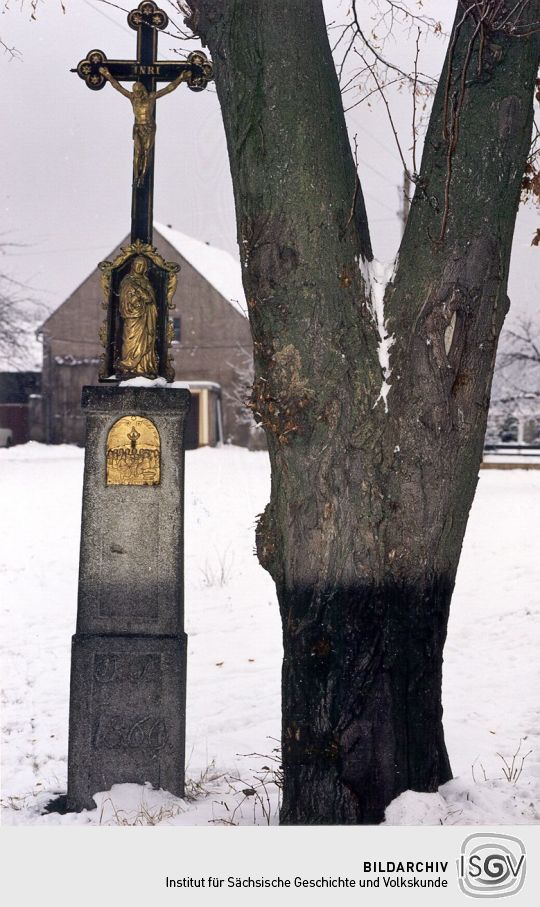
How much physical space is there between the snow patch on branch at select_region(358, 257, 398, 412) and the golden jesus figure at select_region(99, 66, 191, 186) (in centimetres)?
183

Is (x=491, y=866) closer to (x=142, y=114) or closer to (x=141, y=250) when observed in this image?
(x=141, y=250)

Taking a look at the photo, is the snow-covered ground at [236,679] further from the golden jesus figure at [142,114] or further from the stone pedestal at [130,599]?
the golden jesus figure at [142,114]

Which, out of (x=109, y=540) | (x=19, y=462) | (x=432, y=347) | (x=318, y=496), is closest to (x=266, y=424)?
(x=318, y=496)

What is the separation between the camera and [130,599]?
5004mm

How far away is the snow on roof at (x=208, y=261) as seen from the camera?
1356 inches

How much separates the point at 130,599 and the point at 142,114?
2.78 m

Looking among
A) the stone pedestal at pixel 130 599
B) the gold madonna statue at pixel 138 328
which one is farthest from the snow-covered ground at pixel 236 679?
the gold madonna statue at pixel 138 328

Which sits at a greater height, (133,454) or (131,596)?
(133,454)

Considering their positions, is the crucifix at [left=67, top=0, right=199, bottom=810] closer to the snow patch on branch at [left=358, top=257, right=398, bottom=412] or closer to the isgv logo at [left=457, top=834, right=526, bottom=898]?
the snow patch on branch at [left=358, top=257, right=398, bottom=412]

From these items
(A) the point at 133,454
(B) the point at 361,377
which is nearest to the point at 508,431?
(A) the point at 133,454

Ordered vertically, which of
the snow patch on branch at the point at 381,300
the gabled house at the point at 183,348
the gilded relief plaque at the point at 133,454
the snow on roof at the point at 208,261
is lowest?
the gilded relief plaque at the point at 133,454

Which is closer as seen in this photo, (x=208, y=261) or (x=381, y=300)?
(x=381, y=300)

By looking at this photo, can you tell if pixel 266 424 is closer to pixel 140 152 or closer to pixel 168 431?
pixel 168 431

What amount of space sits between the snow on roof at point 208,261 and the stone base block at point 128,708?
28.7 metres
